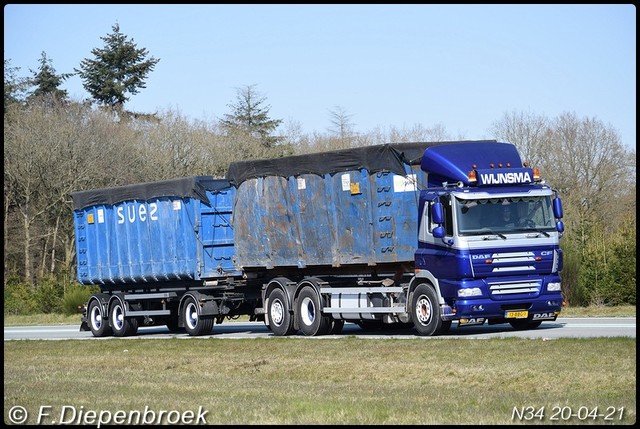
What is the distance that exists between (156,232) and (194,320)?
7.95 ft

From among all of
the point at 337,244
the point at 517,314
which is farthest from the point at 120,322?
the point at 517,314

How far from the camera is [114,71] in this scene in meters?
82.5

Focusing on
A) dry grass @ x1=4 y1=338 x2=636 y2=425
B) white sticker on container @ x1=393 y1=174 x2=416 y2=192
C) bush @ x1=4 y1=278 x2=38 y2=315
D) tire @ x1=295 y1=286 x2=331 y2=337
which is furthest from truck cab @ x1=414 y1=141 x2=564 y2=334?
bush @ x1=4 y1=278 x2=38 y2=315

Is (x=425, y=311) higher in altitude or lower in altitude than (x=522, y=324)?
higher

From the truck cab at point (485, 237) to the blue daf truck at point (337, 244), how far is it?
0.03 meters

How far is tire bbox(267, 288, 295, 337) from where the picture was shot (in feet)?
85.1

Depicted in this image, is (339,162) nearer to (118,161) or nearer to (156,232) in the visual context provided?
(156,232)

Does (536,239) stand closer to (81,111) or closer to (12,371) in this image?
(12,371)

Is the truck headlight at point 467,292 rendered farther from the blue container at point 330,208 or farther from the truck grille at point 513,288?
the blue container at point 330,208

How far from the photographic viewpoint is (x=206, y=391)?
15.5m

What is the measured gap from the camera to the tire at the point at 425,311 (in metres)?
22.6

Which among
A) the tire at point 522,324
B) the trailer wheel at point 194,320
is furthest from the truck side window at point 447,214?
the trailer wheel at point 194,320

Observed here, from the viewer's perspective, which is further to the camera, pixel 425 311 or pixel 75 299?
pixel 75 299

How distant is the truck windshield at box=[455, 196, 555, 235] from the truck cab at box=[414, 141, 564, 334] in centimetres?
2
